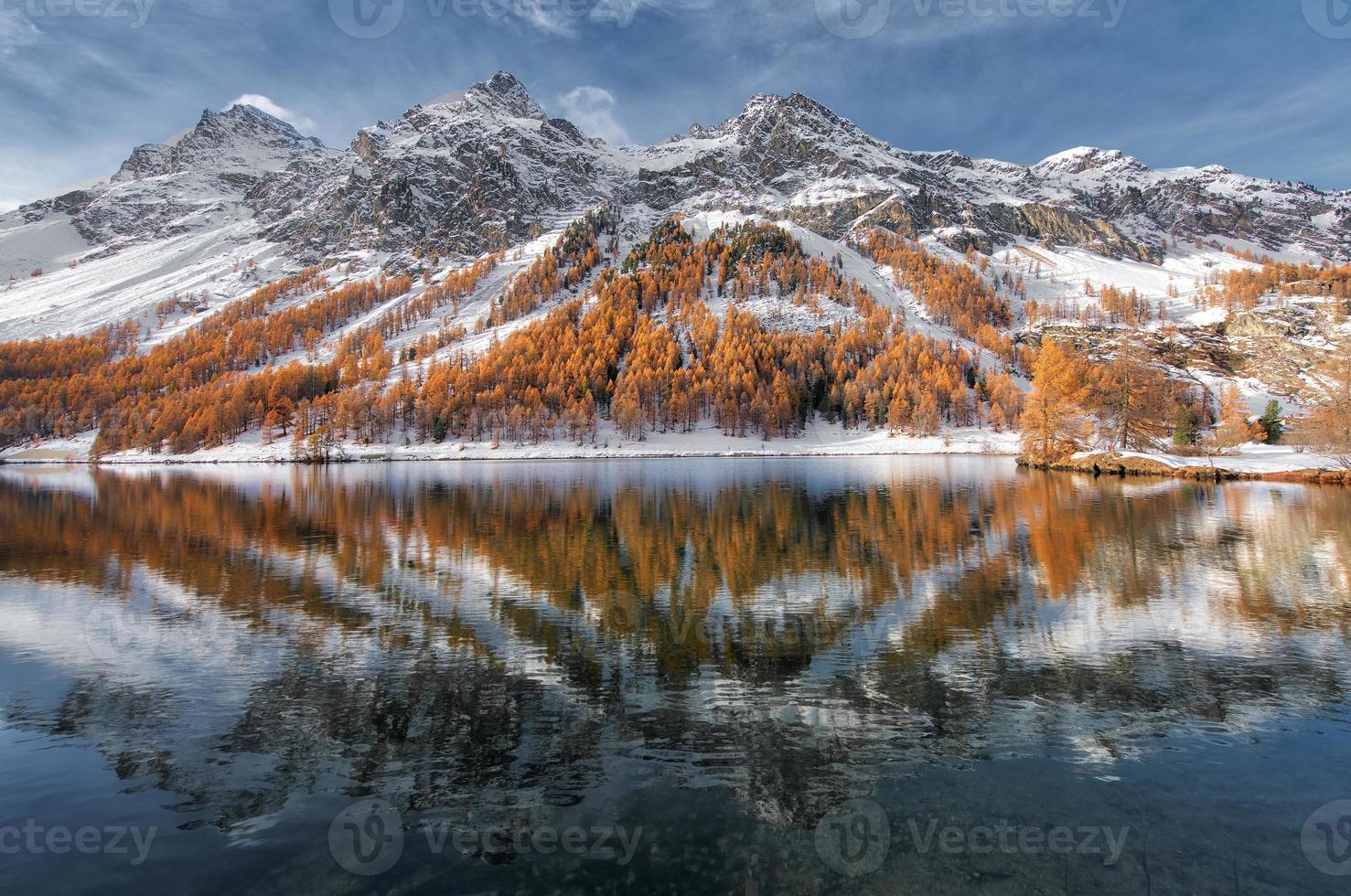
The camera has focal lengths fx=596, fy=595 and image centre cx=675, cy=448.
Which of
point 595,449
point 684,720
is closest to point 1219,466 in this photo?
point 684,720

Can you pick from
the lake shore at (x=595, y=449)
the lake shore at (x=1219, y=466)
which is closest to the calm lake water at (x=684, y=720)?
the lake shore at (x=1219, y=466)

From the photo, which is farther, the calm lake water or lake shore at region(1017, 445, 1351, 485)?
lake shore at region(1017, 445, 1351, 485)

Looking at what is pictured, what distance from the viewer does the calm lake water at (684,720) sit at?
807 cm

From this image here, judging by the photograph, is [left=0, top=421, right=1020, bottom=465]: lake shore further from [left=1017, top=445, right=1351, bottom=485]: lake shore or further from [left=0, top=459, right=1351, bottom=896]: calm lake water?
[left=0, top=459, right=1351, bottom=896]: calm lake water

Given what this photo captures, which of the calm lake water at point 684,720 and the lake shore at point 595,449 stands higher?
the lake shore at point 595,449

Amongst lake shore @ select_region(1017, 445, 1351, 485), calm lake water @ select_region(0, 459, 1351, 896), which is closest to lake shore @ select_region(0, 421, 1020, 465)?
lake shore @ select_region(1017, 445, 1351, 485)

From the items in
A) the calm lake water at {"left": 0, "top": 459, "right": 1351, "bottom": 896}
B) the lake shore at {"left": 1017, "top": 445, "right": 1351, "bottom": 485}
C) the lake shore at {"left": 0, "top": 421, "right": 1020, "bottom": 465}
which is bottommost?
the calm lake water at {"left": 0, "top": 459, "right": 1351, "bottom": 896}

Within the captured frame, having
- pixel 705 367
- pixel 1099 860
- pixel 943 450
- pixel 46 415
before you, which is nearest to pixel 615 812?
pixel 1099 860

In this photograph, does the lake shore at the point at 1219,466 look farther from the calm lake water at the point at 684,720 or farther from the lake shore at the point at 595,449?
the lake shore at the point at 595,449

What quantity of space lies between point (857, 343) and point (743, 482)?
133m

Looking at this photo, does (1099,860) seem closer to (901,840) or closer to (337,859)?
(901,840)

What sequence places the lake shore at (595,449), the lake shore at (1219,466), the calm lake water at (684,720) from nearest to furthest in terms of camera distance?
the calm lake water at (684,720)
the lake shore at (1219,466)
the lake shore at (595,449)

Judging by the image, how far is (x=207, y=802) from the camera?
9547 mm

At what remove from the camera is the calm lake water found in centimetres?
807
